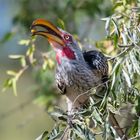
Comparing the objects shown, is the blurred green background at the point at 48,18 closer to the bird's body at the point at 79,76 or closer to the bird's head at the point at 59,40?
the bird's head at the point at 59,40

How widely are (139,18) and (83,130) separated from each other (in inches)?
33.7

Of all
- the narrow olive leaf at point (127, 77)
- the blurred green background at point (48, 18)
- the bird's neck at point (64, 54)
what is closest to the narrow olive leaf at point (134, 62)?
the narrow olive leaf at point (127, 77)

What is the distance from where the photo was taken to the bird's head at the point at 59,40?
166 inches

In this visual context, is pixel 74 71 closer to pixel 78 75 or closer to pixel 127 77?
pixel 78 75

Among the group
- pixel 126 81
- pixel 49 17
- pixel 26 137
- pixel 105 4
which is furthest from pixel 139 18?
pixel 26 137

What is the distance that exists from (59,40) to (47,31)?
19 centimetres

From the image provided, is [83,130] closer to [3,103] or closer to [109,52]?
[109,52]

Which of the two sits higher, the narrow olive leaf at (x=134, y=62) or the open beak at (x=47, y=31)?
the open beak at (x=47, y=31)

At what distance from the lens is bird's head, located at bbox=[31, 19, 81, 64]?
4207 mm

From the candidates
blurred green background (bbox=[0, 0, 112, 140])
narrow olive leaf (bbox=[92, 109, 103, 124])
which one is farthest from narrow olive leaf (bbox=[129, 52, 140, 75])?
blurred green background (bbox=[0, 0, 112, 140])

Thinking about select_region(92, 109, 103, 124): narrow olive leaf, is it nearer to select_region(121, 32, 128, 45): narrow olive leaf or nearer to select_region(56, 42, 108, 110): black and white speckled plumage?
select_region(121, 32, 128, 45): narrow olive leaf

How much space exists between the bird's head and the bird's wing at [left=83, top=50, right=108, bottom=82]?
12 cm

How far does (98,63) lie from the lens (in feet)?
15.1

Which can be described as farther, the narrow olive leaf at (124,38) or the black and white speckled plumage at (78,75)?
the black and white speckled plumage at (78,75)
